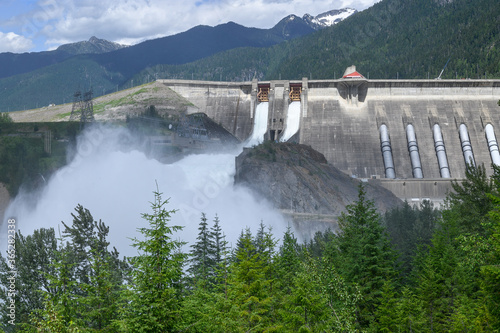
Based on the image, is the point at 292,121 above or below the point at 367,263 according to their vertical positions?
above

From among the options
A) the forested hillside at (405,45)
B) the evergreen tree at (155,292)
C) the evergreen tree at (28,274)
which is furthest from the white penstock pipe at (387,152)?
the evergreen tree at (155,292)

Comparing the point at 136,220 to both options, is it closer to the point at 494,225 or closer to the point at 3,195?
the point at 3,195

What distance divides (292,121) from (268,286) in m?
62.2

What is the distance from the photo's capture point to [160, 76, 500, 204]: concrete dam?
254ft

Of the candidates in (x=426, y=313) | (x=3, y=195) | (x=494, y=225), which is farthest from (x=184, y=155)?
(x=494, y=225)

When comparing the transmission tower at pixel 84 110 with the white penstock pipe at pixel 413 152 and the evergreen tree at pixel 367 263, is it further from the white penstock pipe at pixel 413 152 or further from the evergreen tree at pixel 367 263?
the evergreen tree at pixel 367 263

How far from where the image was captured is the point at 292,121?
280ft

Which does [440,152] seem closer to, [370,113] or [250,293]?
[370,113]

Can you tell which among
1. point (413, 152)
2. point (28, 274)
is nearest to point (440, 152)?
point (413, 152)

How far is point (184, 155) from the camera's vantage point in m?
76.3

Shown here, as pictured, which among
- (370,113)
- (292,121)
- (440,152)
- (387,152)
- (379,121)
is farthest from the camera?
(292,121)

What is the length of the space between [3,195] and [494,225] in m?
48.6

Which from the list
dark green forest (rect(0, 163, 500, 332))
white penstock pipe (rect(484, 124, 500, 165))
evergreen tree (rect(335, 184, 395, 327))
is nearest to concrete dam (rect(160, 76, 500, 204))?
white penstock pipe (rect(484, 124, 500, 165))

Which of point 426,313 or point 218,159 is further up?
point 218,159
